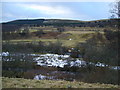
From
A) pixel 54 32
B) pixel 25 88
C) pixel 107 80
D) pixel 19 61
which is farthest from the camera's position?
pixel 54 32

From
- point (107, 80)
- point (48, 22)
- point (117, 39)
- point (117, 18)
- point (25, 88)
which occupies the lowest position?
point (107, 80)

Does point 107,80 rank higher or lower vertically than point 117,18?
lower

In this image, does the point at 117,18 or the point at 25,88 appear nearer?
the point at 25,88

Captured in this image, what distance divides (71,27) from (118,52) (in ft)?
359

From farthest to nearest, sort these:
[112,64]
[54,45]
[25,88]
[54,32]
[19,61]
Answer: [54,32]
[54,45]
[19,61]
[112,64]
[25,88]

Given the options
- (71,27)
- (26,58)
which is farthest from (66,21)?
(26,58)

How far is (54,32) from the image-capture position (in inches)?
4154

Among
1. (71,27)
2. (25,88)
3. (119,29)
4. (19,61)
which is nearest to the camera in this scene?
(25,88)

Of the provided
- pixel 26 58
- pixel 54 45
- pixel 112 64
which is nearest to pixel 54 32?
pixel 54 45

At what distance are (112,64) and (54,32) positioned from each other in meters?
84.0

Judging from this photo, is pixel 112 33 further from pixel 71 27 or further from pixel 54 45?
pixel 71 27

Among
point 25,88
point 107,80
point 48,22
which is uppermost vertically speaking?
point 48,22

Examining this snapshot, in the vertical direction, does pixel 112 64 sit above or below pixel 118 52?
below

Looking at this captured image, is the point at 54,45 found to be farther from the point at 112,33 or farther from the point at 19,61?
the point at 112,33
